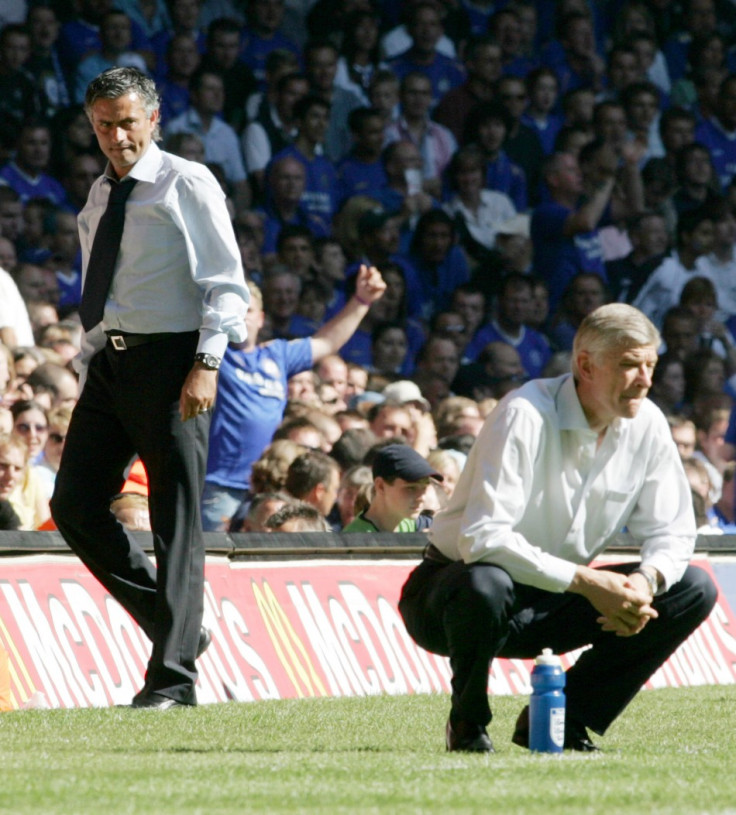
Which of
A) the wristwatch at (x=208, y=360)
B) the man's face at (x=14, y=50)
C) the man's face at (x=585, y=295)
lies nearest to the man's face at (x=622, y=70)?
the man's face at (x=585, y=295)

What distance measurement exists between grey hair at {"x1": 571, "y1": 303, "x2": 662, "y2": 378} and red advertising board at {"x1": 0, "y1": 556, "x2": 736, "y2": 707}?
8.62 feet

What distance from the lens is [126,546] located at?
605cm

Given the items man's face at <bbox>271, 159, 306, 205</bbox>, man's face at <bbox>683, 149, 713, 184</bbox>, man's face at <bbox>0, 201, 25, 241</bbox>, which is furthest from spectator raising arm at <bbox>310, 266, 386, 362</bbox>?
man's face at <bbox>683, 149, 713, 184</bbox>

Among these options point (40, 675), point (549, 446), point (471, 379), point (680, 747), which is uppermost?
point (549, 446)

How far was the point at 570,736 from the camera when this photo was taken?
5203 millimetres

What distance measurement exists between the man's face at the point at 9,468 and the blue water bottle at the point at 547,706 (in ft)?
14.0

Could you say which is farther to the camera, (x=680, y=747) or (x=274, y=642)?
(x=274, y=642)

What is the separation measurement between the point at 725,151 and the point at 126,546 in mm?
12362

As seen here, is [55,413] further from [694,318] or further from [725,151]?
[725,151]

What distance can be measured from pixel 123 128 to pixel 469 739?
7.63 ft

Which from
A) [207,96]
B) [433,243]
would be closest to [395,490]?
[207,96]

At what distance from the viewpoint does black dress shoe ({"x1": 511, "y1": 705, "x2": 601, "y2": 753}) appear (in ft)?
16.8

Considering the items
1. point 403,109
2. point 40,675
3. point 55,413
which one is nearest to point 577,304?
point 403,109

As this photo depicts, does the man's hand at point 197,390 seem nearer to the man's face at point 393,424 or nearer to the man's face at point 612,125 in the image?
the man's face at point 393,424
